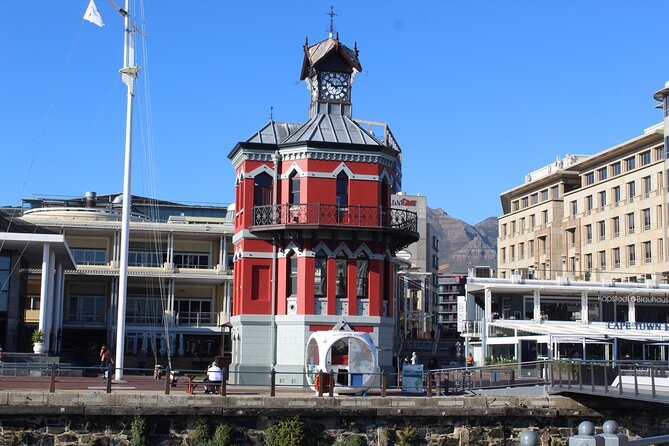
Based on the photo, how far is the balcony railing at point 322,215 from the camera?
133 ft

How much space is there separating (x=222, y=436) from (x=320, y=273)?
13.5m

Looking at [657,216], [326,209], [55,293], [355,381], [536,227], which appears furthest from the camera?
[536,227]

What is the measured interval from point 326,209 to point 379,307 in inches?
195

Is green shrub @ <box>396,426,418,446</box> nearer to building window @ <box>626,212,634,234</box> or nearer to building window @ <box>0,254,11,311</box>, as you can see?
building window @ <box>0,254,11,311</box>

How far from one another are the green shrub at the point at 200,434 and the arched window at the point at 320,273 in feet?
43.0

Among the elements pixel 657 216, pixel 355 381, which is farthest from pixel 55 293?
pixel 657 216

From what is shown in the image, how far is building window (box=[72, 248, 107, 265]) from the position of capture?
6981 centimetres

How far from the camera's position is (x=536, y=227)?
9744 cm

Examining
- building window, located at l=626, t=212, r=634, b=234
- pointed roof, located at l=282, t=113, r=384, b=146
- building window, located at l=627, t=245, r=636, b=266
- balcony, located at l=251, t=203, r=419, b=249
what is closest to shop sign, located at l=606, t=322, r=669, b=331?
balcony, located at l=251, t=203, r=419, b=249

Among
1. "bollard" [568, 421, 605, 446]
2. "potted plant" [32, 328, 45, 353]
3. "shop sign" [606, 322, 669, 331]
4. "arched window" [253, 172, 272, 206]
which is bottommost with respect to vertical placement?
"bollard" [568, 421, 605, 446]

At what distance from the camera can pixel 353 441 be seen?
29.1 m

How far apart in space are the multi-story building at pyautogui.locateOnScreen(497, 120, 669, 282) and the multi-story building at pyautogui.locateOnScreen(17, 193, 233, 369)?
23.7 meters

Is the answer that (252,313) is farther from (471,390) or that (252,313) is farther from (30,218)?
(30,218)

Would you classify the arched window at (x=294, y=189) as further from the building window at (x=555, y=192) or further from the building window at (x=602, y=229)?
the building window at (x=555, y=192)
